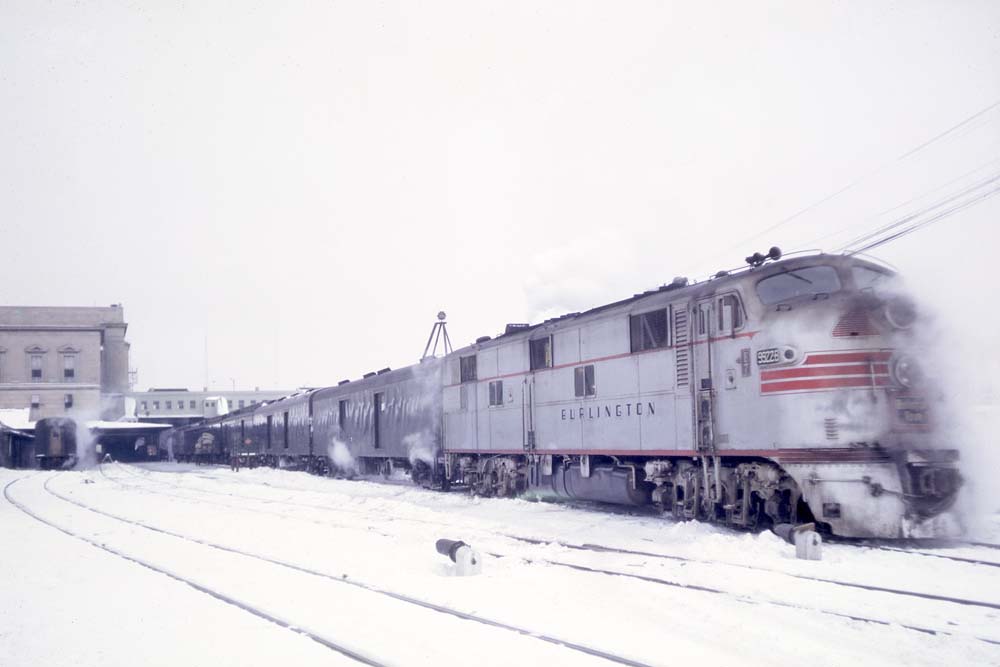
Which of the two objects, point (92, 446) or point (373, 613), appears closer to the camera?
point (373, 613)

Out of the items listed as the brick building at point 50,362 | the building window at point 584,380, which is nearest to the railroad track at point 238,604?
the building window at point 584,380

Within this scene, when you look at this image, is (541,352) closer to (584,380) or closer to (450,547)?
(584,380)

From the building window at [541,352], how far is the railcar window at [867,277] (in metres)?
7.56

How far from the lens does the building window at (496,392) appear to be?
20453 mm

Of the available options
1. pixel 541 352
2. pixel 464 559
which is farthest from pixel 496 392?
pixel 464 559

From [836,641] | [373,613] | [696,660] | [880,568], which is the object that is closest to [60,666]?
[373,613]

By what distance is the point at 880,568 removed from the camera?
32.6ft

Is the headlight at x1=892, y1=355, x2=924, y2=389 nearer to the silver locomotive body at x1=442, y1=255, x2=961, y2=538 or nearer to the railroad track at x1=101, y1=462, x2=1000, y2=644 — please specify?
the silver locomotive body at x1=442, y1=255, x2=961, y2=538

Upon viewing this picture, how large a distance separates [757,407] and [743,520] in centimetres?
180

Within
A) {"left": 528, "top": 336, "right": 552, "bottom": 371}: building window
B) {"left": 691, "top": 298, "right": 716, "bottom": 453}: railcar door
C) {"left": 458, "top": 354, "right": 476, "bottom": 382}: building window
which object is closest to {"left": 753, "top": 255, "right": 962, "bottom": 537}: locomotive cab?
{"left": 691, "top": 298, "right": 716, "bottom": 453}: railcar door

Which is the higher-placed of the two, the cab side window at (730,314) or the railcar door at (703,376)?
the cab side window at (730,314)

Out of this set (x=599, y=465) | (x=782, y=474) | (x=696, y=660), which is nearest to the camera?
(x=696, y=660)

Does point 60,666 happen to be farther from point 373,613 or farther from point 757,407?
point 757,407

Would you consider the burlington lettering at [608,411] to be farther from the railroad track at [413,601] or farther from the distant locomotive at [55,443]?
the distant locomotive at [55,443]
